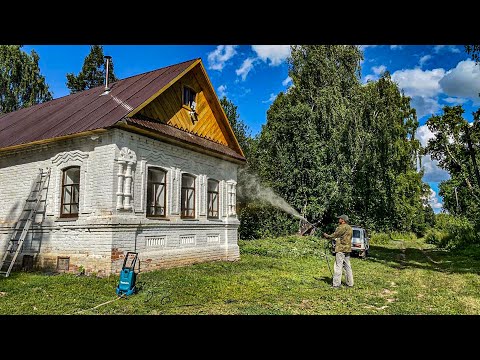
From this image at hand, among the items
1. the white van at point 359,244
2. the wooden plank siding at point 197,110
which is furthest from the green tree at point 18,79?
the white van at point 359,244

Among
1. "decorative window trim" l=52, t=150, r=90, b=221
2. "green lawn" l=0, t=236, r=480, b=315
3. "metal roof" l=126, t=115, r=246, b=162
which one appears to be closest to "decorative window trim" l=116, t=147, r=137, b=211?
"metal roof" l=126, t=115, r=246, b=162

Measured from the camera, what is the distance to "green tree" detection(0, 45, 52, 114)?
106ft

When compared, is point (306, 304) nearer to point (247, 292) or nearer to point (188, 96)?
point (247, 292)

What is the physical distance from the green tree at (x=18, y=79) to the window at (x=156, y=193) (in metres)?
26.8

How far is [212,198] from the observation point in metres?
16.2

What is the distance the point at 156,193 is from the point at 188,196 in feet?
5.84

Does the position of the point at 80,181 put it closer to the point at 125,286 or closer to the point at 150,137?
the point at 150,137

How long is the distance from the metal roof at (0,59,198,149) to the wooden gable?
1.16 ft

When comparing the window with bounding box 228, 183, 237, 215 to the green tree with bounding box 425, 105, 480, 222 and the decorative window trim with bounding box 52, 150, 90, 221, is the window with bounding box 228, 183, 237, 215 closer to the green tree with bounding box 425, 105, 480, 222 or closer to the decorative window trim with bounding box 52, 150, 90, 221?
the decorative window trim with bounding box 52, 150, 90, 221

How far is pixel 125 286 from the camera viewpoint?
881 centimetres

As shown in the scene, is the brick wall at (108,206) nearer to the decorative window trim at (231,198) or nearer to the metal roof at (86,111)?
the metal roof at (86,111)

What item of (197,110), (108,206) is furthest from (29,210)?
(197,110)

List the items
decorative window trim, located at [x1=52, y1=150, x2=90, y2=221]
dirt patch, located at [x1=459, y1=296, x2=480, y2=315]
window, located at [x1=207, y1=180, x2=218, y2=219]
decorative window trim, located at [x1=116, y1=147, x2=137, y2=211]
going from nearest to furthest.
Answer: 1. dirt patch, located at [x1=459, y1=296, x2=480, y2=315]
2. decorative window trim, located at [x1=116, y1=147, x2=137, y2=211]
3. decorative window trim, located at [x1=52, y1=150, x2=90, y2=221]
4. window, located at [x1=207, y1=180, x2=218, y2=219]
